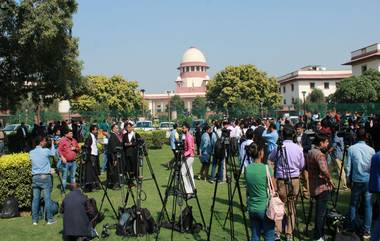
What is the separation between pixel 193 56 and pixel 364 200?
357ft

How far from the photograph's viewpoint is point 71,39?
19.0 metres

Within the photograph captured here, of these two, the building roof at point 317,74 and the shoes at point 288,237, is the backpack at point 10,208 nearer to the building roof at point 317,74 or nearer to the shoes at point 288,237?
the shoes at point 288,237

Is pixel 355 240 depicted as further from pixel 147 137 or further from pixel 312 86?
pixel 312 86

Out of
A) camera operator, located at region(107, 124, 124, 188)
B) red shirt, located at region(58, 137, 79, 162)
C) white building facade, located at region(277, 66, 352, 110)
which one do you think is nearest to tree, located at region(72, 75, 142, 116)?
white building facade, located at region(277, 66, 352, 110)

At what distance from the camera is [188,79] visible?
373 ft

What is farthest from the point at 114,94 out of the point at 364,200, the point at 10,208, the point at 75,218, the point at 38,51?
the point at 364,200

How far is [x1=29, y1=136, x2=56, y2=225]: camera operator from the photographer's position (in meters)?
8.29

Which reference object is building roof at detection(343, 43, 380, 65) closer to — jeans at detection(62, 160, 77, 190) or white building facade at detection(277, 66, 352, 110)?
white building facade at detection(277, 66, 352, 110)

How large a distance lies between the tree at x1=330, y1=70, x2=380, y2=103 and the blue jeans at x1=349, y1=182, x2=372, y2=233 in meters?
43.8

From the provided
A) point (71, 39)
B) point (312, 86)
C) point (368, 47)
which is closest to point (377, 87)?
point (368, 47)

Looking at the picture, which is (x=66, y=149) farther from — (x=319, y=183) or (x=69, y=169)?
(x=319, y=183)

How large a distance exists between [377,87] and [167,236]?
46338 millimetres

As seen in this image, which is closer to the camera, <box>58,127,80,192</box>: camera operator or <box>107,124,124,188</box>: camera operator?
<box>58,127,80,192</box>: camera operator

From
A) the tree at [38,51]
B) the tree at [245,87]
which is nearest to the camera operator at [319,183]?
the tree at [38,51]
